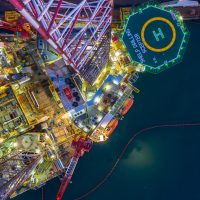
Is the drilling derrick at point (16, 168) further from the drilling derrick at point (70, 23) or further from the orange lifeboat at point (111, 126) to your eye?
the drilling derrick at point (70, 23)

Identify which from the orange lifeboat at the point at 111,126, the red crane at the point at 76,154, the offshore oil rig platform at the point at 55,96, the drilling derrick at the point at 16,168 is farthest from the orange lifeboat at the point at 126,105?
the drilling derrick at the point at 16,168

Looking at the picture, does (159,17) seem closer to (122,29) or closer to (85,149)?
(122,29)

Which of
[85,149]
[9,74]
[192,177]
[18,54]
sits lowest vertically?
[192,177]

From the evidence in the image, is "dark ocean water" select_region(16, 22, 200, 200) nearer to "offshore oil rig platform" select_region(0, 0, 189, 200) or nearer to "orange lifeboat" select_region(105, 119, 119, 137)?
"orange lifeboat" select_region(105, 119, 119, 137)

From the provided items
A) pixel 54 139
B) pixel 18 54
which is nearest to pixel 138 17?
pixel 18 54

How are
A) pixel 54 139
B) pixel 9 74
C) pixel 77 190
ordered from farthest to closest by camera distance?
pixel 77 190
pixel 54 139
pixel 9 74

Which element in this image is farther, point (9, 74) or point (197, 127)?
point (197, 127)

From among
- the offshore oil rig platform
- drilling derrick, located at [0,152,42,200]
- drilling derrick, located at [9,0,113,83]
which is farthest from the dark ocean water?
drilling derrick, located at [9,0,113,83]
